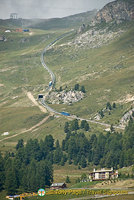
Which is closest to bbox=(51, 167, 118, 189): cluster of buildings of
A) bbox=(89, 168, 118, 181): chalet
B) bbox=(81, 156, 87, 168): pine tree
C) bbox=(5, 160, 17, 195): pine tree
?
bbox=(89, 168, 118, 181): chalet

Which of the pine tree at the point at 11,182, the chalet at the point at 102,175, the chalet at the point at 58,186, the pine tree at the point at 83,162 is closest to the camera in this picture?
the chalet at the point at 58,186

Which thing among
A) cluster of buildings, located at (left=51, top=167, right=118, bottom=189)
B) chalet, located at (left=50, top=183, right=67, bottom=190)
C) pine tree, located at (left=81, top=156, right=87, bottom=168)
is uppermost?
pine tree, located at (left=81, top=156, right=87, bottom=168)

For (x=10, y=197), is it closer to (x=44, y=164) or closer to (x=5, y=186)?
(x=5, y=186)

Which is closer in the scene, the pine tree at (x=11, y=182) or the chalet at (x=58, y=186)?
the chalet at (x=58, y=186)

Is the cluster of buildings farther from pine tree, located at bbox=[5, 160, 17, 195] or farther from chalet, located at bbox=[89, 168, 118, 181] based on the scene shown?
pine tree, located at bbox=[5, 160, 17, 195]

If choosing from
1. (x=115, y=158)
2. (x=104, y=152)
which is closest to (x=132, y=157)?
(x=115, y=158)

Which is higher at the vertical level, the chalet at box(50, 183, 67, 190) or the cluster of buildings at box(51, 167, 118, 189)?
the cluster of buildings at box(51, 167, 118, 189)

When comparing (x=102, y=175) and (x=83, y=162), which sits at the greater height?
(x=83, y=162)

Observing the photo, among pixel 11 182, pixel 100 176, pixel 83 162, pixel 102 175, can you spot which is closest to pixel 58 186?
pixel 100 176

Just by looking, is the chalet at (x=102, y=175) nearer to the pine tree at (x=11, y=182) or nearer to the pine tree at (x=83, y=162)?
the pine tree at (x=11, y=182)

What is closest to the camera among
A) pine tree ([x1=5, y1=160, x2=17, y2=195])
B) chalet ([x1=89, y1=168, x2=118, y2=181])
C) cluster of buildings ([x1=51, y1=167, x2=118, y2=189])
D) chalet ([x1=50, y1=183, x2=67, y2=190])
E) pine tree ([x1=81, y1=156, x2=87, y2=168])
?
chalet ([x1=50, y1=183, x2=67, y2=190])

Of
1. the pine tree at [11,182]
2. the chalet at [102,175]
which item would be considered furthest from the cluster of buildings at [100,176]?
the pine tree at [11,182]

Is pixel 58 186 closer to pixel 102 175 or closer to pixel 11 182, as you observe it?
pixel 11 182
